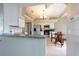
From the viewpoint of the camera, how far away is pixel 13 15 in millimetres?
1517

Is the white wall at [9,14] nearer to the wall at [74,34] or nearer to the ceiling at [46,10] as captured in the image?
the ceiling at [46,10]

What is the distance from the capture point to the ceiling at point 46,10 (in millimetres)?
1525

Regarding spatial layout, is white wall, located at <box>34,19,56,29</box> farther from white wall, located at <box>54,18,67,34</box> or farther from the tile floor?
the tile floor

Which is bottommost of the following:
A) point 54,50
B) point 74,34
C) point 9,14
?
point 54,50

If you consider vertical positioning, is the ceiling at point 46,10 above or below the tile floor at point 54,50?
above

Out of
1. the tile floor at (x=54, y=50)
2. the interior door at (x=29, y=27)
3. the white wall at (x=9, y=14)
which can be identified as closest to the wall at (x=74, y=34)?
the tile floor at (x=54, y=50)

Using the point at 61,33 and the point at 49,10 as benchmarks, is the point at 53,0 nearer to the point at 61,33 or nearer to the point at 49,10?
the point at 49,10

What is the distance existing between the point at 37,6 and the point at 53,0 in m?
0.18

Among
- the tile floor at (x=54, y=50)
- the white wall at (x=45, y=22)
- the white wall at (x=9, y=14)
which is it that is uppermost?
the white wall at (x=9, y=14)

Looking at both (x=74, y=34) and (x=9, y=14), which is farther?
(x=74, y=34)

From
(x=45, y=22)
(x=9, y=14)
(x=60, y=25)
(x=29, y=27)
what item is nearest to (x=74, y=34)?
(x=60, y=25)

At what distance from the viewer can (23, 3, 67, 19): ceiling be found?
60.1 inches

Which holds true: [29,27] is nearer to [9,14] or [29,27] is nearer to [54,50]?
[9,14]

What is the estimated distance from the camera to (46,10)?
1.54m
